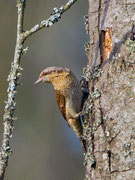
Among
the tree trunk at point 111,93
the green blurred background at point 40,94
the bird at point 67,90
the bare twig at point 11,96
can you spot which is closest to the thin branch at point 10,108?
the bare twig at point 11,96

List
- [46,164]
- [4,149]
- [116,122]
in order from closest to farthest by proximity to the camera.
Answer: [4,149] → [116,122] → [46,164]

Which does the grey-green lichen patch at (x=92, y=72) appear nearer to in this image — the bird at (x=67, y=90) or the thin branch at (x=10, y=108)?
the bird at (x=67, y=90)

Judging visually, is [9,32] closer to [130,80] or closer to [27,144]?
[27,144]

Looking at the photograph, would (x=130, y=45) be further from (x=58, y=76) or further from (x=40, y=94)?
(x=40, y=94)

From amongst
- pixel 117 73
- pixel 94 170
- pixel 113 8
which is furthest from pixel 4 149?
pixel 113 8

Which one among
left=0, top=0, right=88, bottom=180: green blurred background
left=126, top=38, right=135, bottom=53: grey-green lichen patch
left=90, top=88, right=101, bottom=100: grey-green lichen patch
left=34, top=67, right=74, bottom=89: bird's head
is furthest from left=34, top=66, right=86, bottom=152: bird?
left=0, top=0, right=88, bottom=180: green blurred background

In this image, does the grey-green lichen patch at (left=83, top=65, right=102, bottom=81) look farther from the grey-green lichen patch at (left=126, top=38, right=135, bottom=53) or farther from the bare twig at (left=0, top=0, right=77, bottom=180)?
the bare twig at (left=0, top=0, right=77, bottom=180)
